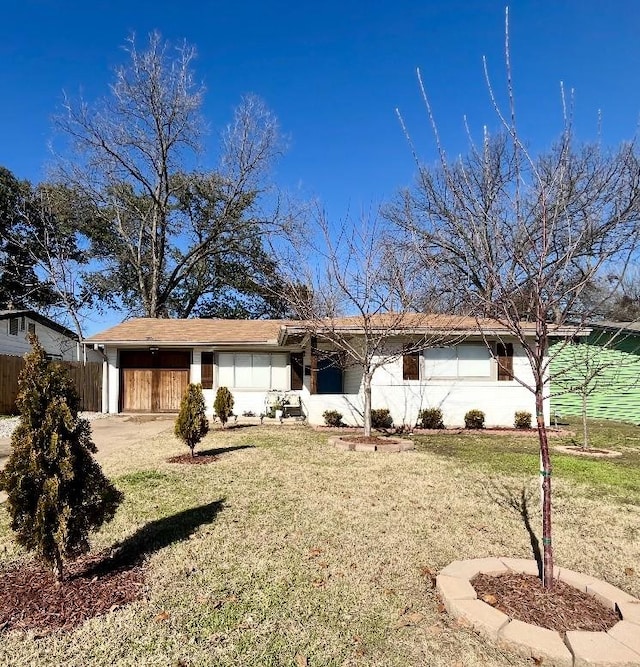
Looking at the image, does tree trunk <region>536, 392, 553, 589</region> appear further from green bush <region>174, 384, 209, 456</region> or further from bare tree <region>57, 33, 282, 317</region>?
bare tree <region>57, 33, 282, 317</region>

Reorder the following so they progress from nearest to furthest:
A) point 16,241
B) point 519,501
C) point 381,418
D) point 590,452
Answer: point 519,501 < point 590,452 < point 381,418 < point 16,241

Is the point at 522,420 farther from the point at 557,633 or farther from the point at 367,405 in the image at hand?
the point at 557,633

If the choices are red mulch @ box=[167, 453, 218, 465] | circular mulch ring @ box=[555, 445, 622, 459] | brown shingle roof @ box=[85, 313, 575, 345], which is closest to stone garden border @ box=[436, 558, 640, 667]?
red mulch @ box=[167, 453, 218, 465]

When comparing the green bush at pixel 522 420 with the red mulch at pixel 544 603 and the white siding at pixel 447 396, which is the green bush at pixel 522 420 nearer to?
the white siding at pixel 447 396

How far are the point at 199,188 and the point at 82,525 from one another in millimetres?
26234

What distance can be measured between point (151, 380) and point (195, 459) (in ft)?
31.8

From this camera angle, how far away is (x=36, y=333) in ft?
72.7

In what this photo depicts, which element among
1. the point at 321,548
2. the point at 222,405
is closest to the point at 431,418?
the point at 222,405

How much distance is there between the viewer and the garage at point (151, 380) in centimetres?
1722

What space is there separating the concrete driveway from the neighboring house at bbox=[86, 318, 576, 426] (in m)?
1.51

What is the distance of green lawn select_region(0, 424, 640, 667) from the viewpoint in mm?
2834

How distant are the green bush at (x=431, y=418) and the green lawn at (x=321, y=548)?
4290 mm

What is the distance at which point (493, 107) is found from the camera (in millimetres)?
3297

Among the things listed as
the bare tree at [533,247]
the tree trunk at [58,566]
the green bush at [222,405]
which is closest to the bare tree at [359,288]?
the green bush at [222,405]
